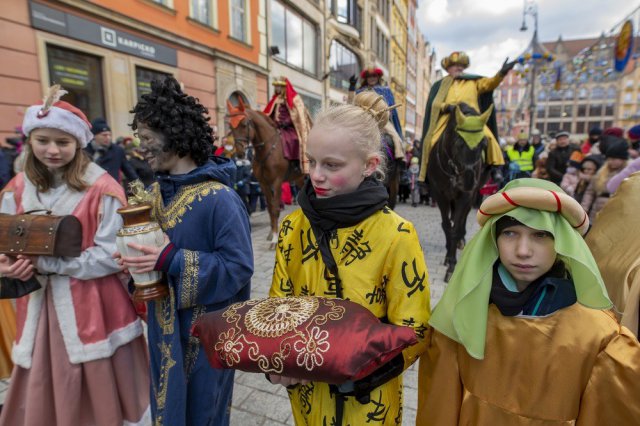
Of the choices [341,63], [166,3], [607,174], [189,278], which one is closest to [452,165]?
[607,174]

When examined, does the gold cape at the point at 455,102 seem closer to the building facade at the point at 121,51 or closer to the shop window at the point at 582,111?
the building facade at the point at 121,51

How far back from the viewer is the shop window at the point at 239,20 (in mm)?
12195

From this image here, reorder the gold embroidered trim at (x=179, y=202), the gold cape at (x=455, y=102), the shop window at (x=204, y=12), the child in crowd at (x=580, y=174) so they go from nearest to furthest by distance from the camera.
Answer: the gold embroidered trim at (x=179, y=202) → the gold cape at (x=455, y=102) → the child in crowd at (x=580, y=174) → the shop window at (x=204, y=12)

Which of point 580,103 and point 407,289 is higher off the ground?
point 580,103

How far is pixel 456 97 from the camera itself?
4.50 metres

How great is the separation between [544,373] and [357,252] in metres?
0.76

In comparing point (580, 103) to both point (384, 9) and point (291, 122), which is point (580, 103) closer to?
point (384, 9)

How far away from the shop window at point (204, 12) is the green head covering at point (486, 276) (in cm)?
1168

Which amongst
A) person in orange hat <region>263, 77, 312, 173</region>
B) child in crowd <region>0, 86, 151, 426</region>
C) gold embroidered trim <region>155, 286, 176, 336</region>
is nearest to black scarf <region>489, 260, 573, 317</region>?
gold embroidered trim <region>155, 286, 176, 336</region>

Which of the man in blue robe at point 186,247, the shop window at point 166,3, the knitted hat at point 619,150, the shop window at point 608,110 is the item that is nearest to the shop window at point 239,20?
the shop window at point 166,3

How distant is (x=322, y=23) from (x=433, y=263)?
16.7 m

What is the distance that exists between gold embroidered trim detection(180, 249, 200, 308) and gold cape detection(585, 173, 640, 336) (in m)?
1.95

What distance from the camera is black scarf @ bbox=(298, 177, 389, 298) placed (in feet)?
4.25

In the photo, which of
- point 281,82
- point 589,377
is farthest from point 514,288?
point 281,82
